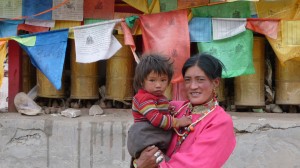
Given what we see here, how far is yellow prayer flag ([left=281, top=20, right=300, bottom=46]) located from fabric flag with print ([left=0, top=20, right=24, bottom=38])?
2.99 meters

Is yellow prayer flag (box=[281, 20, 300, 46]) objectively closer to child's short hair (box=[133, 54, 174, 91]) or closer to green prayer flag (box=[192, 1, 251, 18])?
green prayer flag (box=[192, 1, 251, 18])

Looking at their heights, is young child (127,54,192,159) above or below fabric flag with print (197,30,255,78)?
below

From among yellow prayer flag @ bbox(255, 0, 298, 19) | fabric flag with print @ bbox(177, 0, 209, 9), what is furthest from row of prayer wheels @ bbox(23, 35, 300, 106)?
fabric flag with print @ bbox(177, 0, 209, 9)

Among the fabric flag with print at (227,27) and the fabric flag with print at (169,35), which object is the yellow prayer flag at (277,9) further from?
the fabric flag with print at (169,35)

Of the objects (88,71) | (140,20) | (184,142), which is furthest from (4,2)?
(184,142)

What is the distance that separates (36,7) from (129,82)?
1.40m

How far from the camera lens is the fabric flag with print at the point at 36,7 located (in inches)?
209

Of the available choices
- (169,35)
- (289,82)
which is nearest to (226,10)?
(169,35)

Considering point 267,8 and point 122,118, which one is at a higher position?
point 267,8

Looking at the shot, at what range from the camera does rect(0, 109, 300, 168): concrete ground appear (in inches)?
191

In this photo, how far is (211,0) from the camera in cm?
494

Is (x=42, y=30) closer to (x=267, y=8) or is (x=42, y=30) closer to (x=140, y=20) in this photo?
(x=140, y=20)

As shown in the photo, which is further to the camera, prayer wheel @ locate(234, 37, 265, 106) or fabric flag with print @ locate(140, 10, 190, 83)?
prayer wheel @ locate(234, 37, 265, 106)

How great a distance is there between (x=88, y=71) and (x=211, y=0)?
171 centimetres
